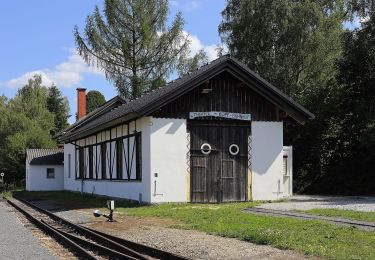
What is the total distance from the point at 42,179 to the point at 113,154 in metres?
21.9

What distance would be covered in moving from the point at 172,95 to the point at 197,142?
2402 millimetres

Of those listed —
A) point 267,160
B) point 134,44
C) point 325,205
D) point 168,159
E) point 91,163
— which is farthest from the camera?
point 134,44

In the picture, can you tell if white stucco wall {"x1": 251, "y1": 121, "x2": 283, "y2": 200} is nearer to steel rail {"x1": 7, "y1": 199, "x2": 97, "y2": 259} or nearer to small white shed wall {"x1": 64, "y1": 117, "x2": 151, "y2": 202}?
small white shed wall {"x1": 64, "y1": 117, "x2": 151, "y2": 202}

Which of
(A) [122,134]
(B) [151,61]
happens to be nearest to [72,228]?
(A) [122,134]

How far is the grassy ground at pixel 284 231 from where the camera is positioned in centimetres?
970

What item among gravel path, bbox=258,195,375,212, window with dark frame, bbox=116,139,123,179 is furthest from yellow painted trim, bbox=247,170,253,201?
window with dark frame, bbox=116,139,123,179

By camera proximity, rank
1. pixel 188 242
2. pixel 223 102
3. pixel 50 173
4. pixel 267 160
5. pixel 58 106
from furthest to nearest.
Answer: pixel 58 106, pixel 50 173, pixel 267 160, pixel 223 102, pixel 188 242

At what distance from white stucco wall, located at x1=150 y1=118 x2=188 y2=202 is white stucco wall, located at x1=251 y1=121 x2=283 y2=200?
3193mm

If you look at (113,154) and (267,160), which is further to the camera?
(113,154)

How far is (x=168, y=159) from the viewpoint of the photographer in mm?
21594

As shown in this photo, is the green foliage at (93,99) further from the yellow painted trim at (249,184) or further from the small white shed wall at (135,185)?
the yellow painted trim at (249,184)

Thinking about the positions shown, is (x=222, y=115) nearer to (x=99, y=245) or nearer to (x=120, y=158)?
(x=120, y=158)

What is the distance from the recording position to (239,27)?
38938mm

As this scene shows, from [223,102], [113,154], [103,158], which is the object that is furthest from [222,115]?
[103,158]
